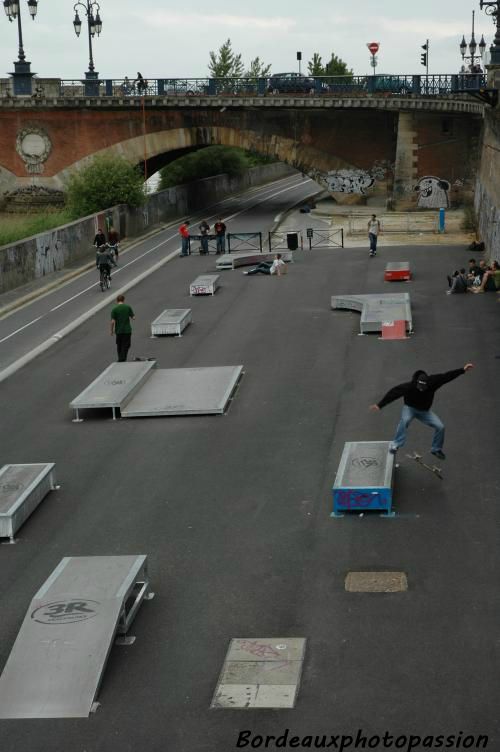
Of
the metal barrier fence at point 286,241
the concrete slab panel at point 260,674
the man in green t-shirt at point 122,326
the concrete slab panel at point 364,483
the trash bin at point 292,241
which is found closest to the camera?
the concrete slab panel at point 260,674

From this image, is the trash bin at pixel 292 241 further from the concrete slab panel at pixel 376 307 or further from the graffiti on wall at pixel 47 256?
the concrete slab panel at pixel 376 307

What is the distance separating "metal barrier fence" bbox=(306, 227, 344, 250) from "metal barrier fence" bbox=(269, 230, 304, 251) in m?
0.59

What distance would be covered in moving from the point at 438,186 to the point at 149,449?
143 ft

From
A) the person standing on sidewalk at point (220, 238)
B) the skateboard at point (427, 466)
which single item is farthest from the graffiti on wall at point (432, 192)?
the skateboard at point (427, 466)

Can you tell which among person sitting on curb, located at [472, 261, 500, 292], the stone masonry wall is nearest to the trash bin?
the stone masonry wall

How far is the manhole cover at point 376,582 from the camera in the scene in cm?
1295

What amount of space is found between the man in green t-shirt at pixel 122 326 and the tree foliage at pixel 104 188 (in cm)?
3013

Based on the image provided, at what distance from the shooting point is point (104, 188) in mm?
53938

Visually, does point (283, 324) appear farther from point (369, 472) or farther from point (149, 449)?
point (369, 472)

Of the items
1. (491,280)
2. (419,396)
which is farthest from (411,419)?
(491,280)

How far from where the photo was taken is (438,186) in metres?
59.2

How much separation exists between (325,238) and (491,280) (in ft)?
50.3

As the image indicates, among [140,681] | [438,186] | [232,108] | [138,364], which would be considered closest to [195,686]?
A: [140,681]

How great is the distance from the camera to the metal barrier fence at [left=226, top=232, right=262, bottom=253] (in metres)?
46.5
